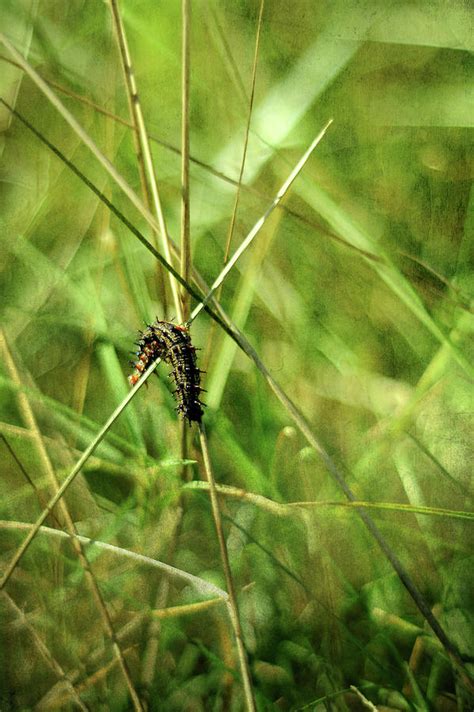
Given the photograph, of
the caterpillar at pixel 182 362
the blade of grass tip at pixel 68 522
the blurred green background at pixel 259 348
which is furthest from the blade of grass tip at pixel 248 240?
the blade of grass tip at pixel 68 522

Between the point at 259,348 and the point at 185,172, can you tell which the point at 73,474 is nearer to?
the point at 185,172

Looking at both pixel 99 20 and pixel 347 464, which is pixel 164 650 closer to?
pixel 347 464

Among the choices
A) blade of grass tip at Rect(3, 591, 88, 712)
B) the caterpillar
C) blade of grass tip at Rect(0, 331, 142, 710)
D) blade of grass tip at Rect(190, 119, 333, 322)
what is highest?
blade of grass tip at Rect(190, 119, 333, 322)

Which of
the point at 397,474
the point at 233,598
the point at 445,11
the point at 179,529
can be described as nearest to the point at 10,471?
the point at 179,529

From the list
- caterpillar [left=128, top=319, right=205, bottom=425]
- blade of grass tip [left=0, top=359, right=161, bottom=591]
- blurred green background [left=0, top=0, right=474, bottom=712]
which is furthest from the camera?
blurred green background [left=0, top=0, right=474, bottom=712]

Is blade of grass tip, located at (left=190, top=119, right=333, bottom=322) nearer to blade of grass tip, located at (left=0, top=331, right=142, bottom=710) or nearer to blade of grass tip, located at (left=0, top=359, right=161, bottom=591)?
blade of grass tip, located at (left=0, top=359, right=161, bottom=591)

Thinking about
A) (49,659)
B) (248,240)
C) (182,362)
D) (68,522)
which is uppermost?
(248,240)

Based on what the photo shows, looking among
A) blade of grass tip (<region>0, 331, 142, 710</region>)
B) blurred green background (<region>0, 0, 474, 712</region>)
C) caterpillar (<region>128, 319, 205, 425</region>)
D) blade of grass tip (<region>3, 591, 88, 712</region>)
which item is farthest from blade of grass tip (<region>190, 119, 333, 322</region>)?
blade of grass tip (<region>3, 591, 88, 712</region>)

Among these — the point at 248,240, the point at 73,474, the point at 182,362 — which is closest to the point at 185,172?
the point at 248,240

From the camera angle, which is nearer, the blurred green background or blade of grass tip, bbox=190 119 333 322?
blade of grass tip, bbox=190 119 333 322
